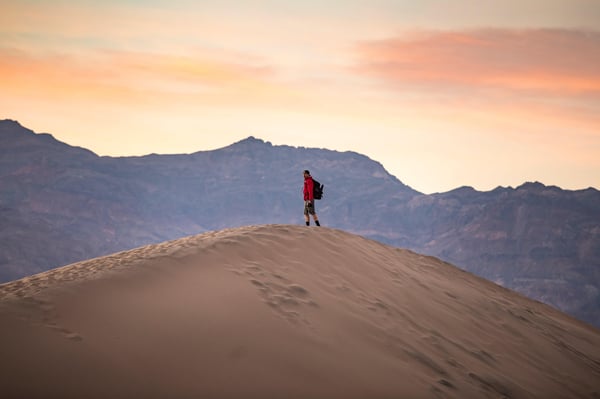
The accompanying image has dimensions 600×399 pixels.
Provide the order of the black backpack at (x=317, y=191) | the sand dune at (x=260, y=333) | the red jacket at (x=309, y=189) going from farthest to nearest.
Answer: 1. the red jacket at (x=309, y=189)
2. the black backpack at (x=317, y=191)
3. the sand dune at (x=260, y=333)

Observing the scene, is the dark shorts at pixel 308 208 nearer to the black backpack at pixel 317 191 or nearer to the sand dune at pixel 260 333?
the black backpack at pixel 317 191

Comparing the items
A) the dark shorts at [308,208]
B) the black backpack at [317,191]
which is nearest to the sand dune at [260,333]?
the black backpack at [317,191]

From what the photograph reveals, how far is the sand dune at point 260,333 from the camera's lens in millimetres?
7598

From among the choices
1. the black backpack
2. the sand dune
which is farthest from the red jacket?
the sand dune

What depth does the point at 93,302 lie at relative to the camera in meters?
9.01

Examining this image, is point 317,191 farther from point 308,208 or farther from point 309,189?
point 308,208

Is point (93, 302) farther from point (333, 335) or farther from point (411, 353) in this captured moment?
point (411, 353)

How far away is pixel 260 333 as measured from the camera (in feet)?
29.5

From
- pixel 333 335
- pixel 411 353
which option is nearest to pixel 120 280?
pixel 333 335

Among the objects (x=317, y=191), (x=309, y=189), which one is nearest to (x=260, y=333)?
(x=317, y=191)

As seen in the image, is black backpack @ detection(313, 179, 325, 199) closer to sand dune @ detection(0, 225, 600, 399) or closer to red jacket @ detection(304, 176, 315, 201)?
red jacket @ detection(304, 176, 315, 201)

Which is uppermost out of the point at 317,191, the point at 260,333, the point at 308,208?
the point at 317,191

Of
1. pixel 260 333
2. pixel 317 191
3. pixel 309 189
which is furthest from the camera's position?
pixel 309 189

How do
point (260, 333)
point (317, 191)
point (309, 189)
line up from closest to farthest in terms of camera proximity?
point (260, 333), point (317, 191), point (309, 189)
